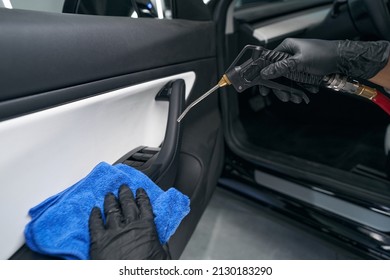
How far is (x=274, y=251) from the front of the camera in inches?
41.3

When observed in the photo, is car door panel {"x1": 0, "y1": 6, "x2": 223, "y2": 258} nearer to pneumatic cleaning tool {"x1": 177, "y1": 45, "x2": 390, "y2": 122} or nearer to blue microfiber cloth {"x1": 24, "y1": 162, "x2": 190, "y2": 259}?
blue microfiber cloth {"x1": 24, "y1": 162, "x2": 190, "y2": 259}

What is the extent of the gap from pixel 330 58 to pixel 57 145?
0.58 meters

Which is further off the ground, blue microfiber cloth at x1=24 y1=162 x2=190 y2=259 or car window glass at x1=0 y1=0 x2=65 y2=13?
car window glass at x1=0 y1=0 x2=65 y2=13

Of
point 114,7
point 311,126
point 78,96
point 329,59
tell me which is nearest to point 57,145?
point 78,96

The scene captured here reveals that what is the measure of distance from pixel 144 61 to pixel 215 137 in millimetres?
424

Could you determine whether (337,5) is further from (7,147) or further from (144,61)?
(7,147)

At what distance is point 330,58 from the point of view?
0.59 metres

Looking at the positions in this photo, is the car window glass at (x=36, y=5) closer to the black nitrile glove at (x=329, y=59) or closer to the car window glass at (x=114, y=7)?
the car window glass at (x=114, y=7)

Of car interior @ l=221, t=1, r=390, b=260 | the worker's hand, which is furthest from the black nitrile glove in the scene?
car interior @ l=221, t=1, r=390, b=260

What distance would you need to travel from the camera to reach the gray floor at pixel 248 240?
3.39 feet

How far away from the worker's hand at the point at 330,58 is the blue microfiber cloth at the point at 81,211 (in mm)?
344

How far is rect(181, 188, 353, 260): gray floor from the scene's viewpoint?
3.39 ft

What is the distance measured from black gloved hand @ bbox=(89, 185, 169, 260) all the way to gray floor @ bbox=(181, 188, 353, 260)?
1.91ft

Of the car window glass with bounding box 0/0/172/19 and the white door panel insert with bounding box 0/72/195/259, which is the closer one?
the white door panel insert with bounding box 0/72/195/259
